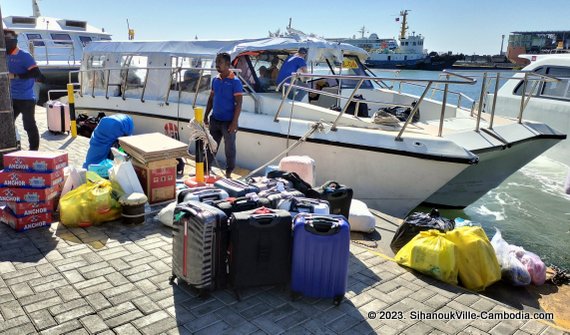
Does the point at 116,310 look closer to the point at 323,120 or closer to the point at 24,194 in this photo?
the point at 24,194

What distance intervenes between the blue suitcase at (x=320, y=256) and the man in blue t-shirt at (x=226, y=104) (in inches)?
123

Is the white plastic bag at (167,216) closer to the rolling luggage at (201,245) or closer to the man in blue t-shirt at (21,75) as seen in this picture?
the rolling luggage at (201,245)

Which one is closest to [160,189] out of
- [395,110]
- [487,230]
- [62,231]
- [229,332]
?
[62,231]

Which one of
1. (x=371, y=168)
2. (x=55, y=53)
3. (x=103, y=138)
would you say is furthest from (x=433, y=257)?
(x=55, y=53)

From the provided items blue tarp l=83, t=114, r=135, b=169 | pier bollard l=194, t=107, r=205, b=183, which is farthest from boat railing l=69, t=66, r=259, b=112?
blue tarp l=83, t=114, r=135, b=169

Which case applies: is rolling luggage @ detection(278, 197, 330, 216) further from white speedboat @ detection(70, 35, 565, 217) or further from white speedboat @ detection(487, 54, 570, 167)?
white speedboat @ detection(487, 54, 570, 167)

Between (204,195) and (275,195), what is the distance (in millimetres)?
613

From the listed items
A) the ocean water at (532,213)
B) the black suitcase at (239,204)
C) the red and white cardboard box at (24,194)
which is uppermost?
the black suitcase at (239,204)

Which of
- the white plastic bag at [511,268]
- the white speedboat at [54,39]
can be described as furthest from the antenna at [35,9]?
the white plastic bag at [511,268]

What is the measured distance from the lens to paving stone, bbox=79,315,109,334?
2.93 metres

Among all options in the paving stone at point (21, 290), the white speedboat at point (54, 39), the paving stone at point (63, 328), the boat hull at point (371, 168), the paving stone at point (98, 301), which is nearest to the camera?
the paving stone at point (63, 328)

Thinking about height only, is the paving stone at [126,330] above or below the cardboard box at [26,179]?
below

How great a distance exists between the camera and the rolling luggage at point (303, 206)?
3707 millimetres

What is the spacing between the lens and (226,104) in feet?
20.4
